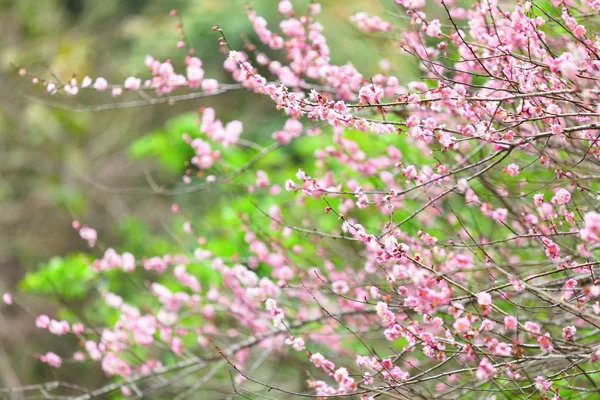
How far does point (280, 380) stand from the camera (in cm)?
655

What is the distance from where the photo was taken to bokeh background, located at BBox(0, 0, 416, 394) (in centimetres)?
768

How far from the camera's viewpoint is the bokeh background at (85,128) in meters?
7.68

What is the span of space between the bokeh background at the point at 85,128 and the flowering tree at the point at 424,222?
9.28 ft

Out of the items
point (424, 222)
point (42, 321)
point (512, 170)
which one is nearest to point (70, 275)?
point (42, 321)

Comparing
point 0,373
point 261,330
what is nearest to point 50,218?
point 0,373

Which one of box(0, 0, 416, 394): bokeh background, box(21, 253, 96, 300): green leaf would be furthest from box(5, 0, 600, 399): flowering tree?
box(0, 0, 416, 394): bokeh background

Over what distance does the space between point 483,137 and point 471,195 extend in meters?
0.84

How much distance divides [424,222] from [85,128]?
6358 mm

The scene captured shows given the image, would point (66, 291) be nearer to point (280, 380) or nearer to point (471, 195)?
point (280, 380)

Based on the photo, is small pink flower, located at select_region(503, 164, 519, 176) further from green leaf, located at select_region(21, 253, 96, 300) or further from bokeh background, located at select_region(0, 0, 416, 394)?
bokeh background, located at select_region(0, 0, 416, 394)

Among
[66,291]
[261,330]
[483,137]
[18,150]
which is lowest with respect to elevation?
[18,150]

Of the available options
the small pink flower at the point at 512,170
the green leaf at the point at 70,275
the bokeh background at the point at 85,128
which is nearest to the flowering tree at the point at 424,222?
the small pink flower at the point at 512,170

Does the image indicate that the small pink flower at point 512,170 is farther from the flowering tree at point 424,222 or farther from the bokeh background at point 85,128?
the bokeh background at point 85,128

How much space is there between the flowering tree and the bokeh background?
283 centimetres
